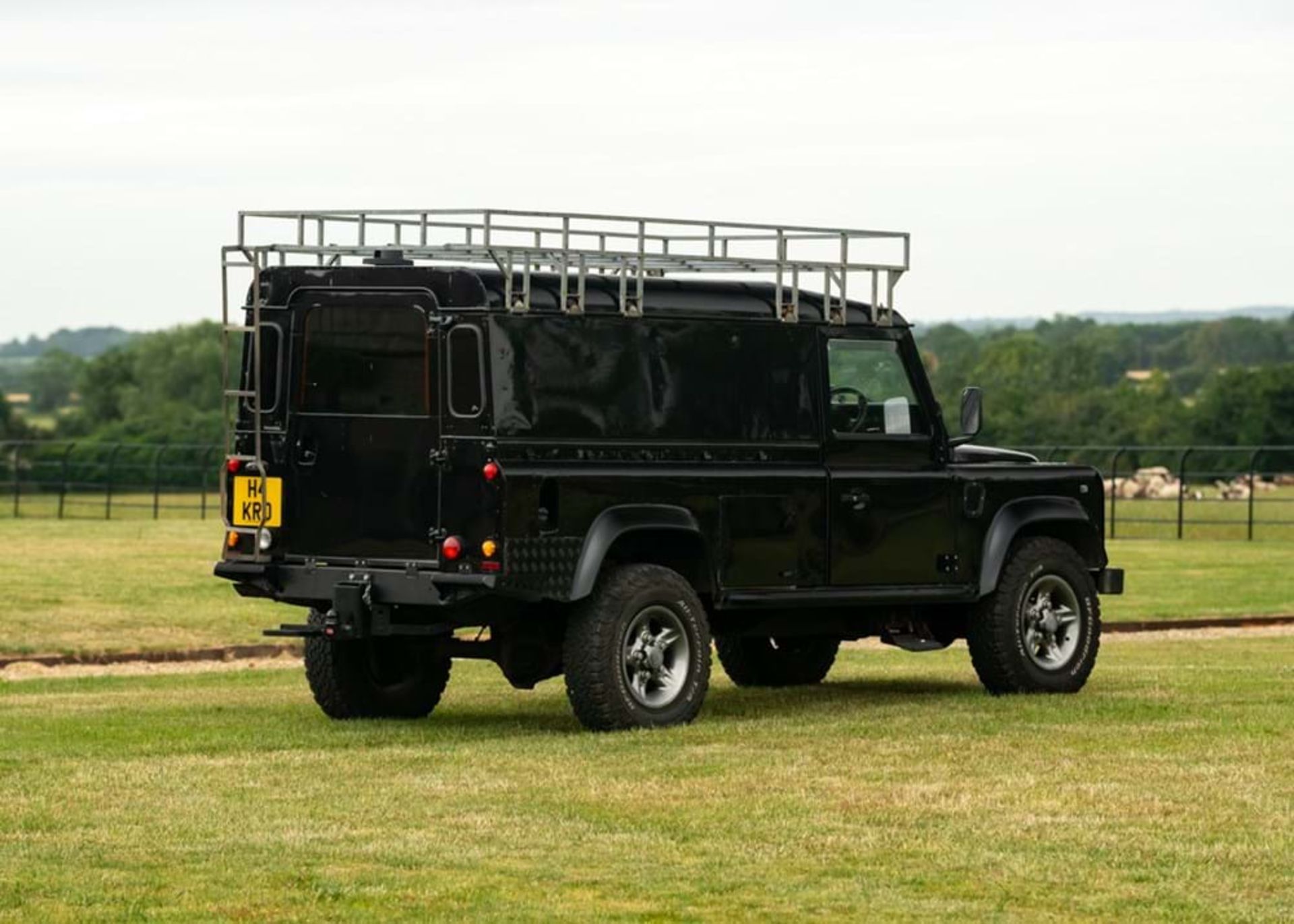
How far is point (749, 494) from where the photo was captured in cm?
1602

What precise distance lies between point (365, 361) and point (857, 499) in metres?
3.15

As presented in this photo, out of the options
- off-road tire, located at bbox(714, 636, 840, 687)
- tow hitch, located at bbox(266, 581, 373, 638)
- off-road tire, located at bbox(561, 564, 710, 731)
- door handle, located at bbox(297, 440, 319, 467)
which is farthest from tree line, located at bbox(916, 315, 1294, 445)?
tow hitch, located at bbox(266, 581, 373, 638)

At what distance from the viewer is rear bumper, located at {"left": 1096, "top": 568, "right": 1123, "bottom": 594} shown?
59.0 feet

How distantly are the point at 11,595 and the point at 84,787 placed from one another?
15877mm

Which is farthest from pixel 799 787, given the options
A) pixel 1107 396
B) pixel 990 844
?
pixel 1107 396

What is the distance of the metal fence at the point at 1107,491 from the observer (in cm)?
4794

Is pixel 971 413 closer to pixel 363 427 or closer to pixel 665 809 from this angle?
pixel 363 427

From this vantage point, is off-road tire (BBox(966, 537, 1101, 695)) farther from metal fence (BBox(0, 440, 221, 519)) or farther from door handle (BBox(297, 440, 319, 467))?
metal fence (BBox(0, 440, 221, 519))

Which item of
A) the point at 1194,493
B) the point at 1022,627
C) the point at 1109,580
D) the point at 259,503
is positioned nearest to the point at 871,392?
the point at 1022,627

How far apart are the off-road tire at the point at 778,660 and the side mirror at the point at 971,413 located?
2.17 metres

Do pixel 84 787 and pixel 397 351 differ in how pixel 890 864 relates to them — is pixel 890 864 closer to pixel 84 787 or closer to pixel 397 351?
pixel 84 787

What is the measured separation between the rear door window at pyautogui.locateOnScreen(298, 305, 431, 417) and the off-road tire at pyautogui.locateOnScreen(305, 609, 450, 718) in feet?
5.09

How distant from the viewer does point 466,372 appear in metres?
14.9

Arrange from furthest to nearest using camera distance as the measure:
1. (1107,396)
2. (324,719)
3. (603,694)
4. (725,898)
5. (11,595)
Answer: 1. (1107,396)
2. (11,595)
3. (324,719)
4. (603,694)
5. (725,898)
